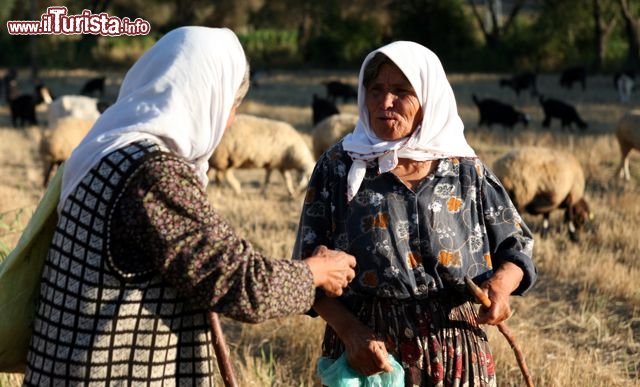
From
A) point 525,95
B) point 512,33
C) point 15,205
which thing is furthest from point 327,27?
point 15,205

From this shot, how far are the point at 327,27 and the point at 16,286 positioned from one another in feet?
152

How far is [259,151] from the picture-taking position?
536 inches

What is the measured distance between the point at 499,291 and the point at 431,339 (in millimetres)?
278

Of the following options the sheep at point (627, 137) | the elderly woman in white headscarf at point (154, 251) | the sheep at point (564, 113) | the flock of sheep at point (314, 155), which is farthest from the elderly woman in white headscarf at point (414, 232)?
the sheep at point (564, 113)

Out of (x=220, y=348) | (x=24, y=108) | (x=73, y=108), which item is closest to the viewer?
(x=220, y=348)

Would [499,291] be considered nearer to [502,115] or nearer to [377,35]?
[502,115]

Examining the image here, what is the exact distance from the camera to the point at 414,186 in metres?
3.17

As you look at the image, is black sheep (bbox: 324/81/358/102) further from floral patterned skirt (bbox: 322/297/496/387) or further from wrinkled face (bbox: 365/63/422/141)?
floral patterned skirt (bbox: 322/297/496/387)

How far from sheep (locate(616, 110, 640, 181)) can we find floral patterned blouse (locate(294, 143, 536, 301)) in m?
11.7

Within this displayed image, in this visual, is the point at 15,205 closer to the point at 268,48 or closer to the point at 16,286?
the point at 16,286

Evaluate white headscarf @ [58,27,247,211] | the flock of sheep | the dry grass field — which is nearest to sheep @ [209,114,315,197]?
the flock of sheep

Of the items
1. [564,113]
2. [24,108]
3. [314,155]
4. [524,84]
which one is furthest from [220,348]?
[524,84]

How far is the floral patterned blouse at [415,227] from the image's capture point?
10.2 ft

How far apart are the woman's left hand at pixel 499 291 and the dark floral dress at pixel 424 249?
0.05m
